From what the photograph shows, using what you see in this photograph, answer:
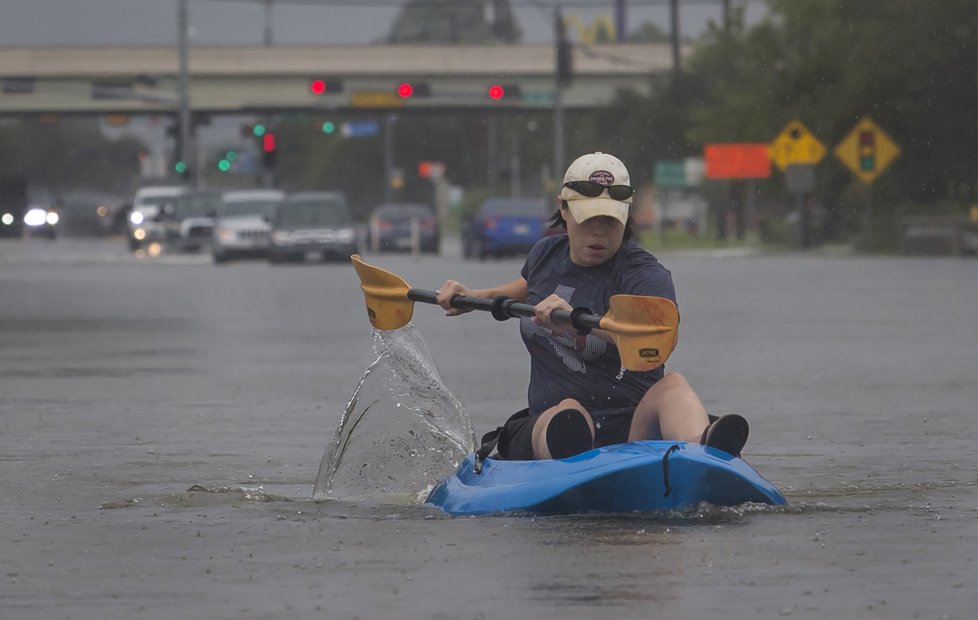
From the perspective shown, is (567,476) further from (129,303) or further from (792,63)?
(792,63)

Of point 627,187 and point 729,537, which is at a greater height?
point 627,187

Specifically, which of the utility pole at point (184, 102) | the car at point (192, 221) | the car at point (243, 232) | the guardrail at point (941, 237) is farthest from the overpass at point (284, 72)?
the guardrail at point (941, 237)

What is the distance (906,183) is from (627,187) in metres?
45.8

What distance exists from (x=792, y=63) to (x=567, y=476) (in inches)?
1941

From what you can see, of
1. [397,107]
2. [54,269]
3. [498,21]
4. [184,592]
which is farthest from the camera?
[498,21]

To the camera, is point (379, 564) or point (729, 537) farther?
point (729, 537)

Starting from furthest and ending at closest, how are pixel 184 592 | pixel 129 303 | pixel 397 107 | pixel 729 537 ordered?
pixel 397 107 < pixel 129 303 < pixel 729 537 < pixel 184 592

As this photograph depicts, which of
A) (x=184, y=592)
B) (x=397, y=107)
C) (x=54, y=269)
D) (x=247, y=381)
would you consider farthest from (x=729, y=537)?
(x=397, y=107)

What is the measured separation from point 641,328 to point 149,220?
50.7 meters

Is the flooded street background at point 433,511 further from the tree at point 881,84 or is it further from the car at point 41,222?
the car at point 41,222

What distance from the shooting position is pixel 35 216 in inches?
3548

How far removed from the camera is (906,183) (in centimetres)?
5372

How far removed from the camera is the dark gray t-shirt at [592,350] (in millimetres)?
8812

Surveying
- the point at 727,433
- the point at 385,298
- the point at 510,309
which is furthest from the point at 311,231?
the point at 727,433
